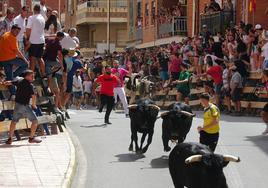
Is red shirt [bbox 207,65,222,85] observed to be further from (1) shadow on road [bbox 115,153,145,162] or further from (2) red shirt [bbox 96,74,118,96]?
(1) shadow on road [bbox 115,153,145,162]

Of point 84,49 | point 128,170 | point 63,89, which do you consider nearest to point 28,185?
point 128,170

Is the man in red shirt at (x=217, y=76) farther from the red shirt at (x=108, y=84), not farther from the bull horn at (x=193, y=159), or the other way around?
the bull horn at (x=193, y=159)

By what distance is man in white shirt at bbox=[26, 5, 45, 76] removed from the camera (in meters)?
18.3

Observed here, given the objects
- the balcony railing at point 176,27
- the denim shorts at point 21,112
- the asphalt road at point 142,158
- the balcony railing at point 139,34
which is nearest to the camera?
the asphalt road at point 142,158

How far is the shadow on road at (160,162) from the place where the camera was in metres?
14.1

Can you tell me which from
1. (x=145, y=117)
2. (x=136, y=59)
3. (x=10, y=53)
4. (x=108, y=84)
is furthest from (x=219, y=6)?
(x=145, y=117)

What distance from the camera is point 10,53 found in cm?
1719

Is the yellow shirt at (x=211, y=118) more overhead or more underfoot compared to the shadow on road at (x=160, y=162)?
more overhead

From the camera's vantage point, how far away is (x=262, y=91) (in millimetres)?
24828

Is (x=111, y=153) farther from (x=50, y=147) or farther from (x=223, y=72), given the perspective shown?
(x=223, y=72)

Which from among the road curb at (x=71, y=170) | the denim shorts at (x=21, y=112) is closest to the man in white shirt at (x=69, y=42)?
the road curb at (x=71, y=170)

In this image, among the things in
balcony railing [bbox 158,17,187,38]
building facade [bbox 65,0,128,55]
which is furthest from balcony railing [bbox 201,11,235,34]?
building facade [bbox 65,0,128,55]

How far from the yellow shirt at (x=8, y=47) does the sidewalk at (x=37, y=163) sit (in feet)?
7.03

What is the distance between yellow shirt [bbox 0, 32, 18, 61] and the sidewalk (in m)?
2.14
